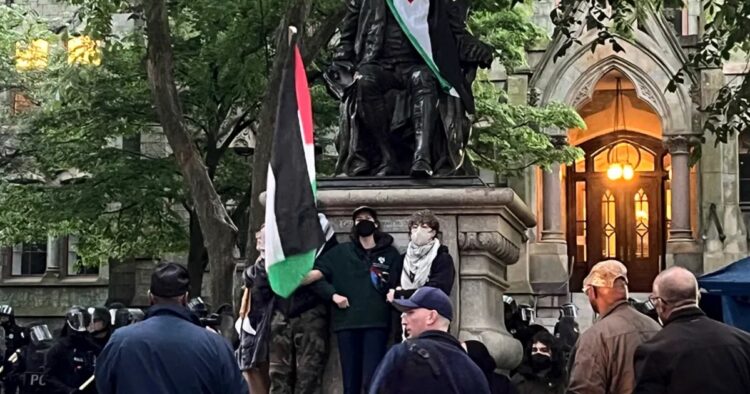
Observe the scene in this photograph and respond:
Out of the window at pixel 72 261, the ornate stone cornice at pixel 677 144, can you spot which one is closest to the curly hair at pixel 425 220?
the ornate stone cornice at pixel 677 144

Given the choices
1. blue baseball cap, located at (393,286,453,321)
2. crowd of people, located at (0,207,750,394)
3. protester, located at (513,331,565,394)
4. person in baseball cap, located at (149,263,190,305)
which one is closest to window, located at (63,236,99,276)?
crowd of people, located at (0,207,750,394)

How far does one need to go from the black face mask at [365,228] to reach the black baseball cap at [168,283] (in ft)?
10.4

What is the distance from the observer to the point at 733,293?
12836 mm

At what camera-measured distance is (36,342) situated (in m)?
17.0

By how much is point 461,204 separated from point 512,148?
1568 centimetres

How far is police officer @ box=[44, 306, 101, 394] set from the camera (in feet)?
43.4

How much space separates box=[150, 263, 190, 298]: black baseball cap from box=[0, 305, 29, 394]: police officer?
11.4 meters

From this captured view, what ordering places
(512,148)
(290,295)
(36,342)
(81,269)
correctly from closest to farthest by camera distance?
(290,295), (36,342), (512,148), (81,269)

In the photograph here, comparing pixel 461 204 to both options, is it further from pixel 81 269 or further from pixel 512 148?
pixel 81 269

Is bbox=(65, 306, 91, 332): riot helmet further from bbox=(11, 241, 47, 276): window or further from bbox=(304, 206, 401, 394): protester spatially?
bbox=(11, 241, 47, 276): window

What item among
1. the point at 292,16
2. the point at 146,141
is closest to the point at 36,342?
the point at 292,16

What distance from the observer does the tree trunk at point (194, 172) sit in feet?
62.7

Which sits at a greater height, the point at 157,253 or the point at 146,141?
the point at 146,141

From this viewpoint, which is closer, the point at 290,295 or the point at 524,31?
the point at 290,295
